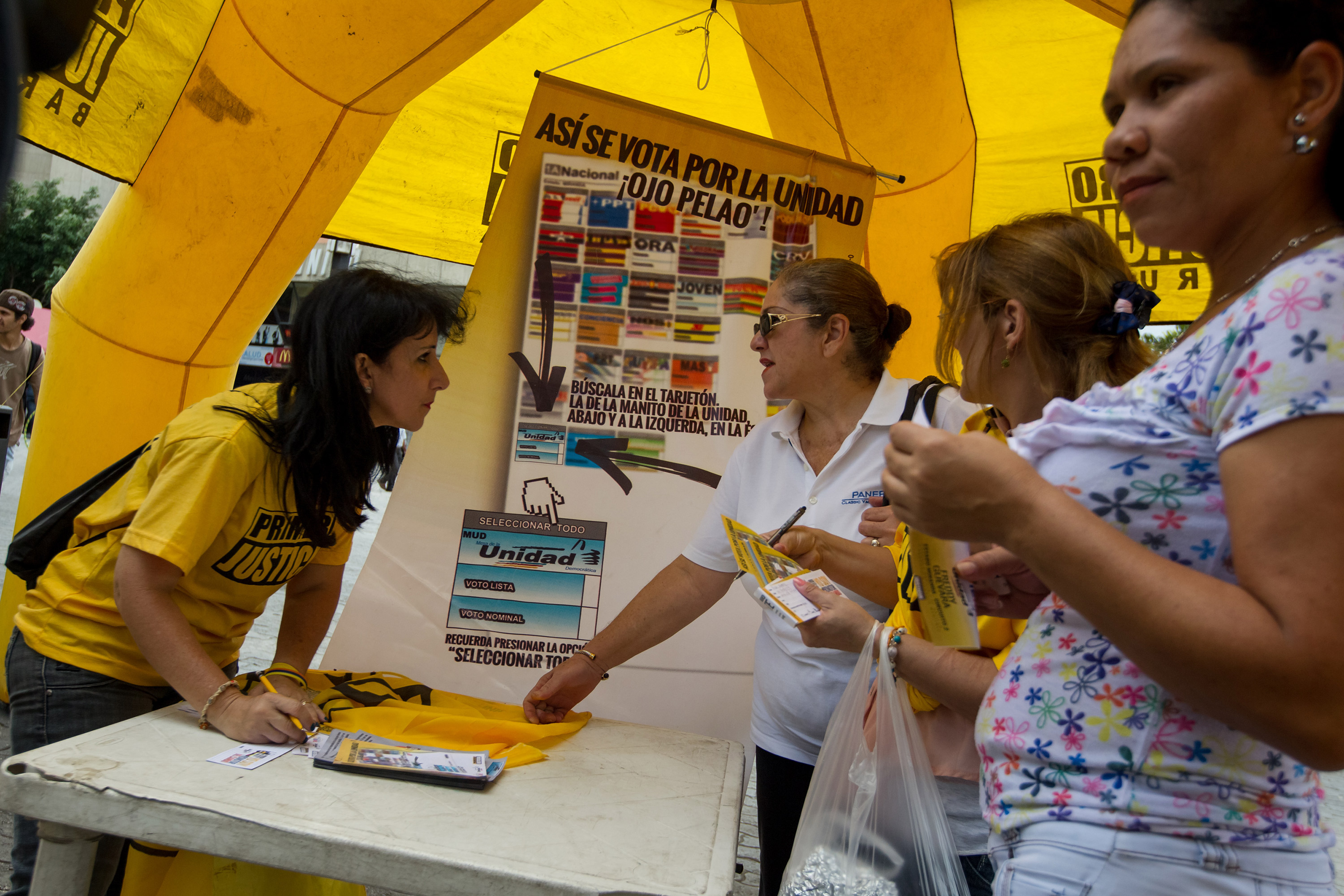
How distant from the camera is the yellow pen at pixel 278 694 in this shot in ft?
5.87

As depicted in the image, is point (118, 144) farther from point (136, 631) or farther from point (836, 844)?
point (836, 844)

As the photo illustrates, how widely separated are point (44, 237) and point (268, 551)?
67.4 ft

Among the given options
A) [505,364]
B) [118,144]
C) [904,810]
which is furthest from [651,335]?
[904,810]

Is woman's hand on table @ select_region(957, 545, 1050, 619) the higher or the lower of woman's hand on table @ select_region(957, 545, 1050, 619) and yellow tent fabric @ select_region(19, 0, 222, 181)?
the lower

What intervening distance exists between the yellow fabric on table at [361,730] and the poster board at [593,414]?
38.0 inches

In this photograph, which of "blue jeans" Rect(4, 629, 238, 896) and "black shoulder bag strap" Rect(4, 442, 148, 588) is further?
"black shoulder bag strap" Rect(4, 442, 148, 588)

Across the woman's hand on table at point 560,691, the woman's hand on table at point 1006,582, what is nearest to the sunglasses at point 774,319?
the woman's hand on table at point 560,691

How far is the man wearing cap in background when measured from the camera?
5977 millimetres

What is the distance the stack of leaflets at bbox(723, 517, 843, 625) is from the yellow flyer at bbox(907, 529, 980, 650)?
0.43 meters

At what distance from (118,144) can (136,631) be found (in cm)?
202

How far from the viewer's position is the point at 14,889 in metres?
1.90

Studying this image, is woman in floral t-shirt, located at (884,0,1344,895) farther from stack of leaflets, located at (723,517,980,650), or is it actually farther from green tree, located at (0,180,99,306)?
green tree, located at (0,180,99,306)

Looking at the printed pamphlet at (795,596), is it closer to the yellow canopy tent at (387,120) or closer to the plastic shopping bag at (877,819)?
the plastic shopping bag at (877,819)

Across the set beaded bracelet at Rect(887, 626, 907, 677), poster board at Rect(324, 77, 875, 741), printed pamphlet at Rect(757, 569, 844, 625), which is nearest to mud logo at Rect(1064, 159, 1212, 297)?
poster board at Rect(324, 77, 875, 741)
